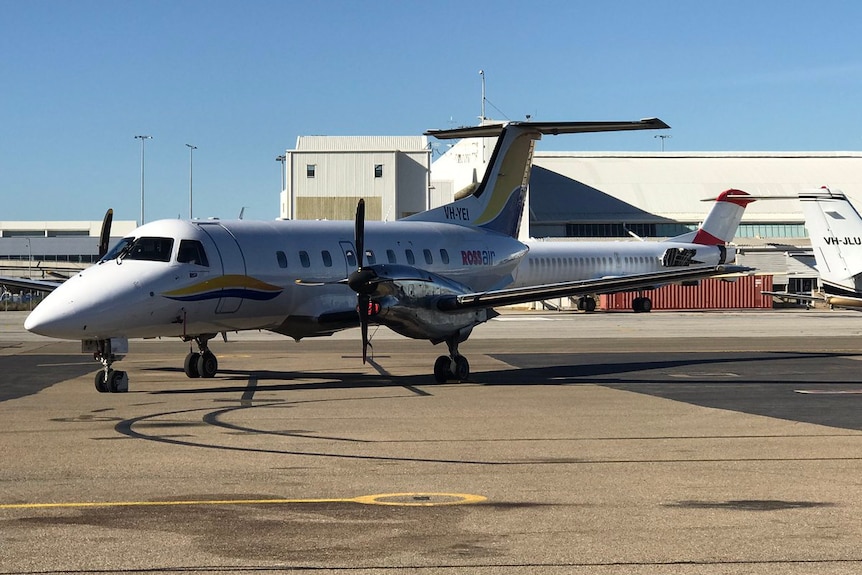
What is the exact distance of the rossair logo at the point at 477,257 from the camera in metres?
28.4

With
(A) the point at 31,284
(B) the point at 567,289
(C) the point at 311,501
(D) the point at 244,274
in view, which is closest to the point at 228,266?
(D) the point at 244,274

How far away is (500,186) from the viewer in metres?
30.7

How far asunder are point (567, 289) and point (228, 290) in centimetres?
682

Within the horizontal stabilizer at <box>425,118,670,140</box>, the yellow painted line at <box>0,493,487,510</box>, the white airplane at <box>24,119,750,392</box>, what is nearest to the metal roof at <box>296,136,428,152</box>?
the horizontal stabilizer at <box>425,118,670,140</box>

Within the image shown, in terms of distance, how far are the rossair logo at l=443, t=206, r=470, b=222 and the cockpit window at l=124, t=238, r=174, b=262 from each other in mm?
9180

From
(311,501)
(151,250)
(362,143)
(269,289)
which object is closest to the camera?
(311,501)

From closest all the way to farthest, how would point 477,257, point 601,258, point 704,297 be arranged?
point 477,257 < point 601,258 < point 704,297

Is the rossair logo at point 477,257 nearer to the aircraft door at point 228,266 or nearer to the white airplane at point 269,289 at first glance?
the white airplane at point 269,289

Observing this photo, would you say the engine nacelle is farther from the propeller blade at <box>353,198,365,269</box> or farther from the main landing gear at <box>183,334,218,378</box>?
the main landing gear at <box>183,334,218,378</box>

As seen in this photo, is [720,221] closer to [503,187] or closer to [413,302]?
[503,187]

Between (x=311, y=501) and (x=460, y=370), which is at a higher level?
(x=460, y=370)

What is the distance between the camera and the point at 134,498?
1012 centimetres

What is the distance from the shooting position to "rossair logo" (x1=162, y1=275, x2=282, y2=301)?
72.6 feet

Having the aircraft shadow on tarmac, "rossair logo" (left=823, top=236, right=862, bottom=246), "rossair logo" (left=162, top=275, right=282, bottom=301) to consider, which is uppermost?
"rossair logo" (left=823, top=236, right=862, bottom=246)
